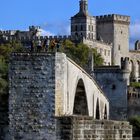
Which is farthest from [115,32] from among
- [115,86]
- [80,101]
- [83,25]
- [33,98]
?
[33,98]

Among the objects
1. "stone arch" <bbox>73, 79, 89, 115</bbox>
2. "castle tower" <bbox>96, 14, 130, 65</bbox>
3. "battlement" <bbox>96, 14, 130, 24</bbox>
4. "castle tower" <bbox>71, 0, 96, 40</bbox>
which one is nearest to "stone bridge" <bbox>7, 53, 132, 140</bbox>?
"stone arch" <bbox>73, 79, 89, 115</bbox>

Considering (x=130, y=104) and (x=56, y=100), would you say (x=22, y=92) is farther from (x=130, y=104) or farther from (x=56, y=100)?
(x=130, y=104)

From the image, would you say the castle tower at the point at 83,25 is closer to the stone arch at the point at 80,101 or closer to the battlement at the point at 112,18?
the battlement at the point at 112,18

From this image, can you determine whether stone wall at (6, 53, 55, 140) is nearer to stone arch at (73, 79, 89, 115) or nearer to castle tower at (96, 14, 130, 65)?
stone arch at (73, 79, 89, 115)

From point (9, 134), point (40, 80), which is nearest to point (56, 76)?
point (40, 80)

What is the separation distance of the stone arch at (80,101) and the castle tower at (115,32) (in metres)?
95.3

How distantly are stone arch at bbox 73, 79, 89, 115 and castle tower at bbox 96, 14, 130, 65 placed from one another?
9531 cm

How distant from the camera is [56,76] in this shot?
2288cm

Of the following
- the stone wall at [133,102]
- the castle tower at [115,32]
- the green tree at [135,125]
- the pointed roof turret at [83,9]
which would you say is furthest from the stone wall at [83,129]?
the pointed roof turret at [83,9]

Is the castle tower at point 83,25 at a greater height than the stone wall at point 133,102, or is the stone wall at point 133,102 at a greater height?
the castle tower at point 83,25

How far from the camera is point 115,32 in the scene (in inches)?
5207

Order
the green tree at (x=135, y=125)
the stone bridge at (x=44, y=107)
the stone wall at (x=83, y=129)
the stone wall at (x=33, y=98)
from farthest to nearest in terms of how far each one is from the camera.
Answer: the green tree at (x=135, y=125) → the stone wall at (x=33, y=98) → the stone bridge at (x=44, y=107) → the stone wall at (x=83, y=129)

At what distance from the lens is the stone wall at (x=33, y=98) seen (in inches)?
896

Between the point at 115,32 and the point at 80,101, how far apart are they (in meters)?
100
